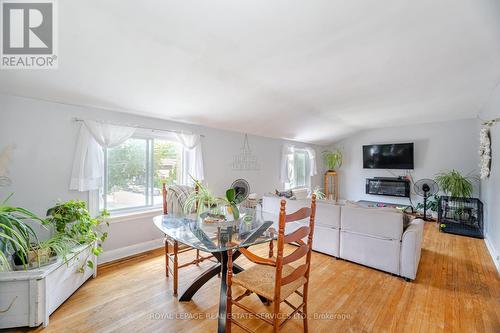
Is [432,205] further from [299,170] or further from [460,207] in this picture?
[299,170]

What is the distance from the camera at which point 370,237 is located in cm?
271

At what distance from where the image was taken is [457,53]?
7.48 ft

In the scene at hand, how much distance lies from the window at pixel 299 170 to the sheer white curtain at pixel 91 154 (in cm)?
423

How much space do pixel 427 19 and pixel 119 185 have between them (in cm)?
385

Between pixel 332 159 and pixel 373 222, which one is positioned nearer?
pixel 373 222

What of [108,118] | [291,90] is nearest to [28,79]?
[108,118]

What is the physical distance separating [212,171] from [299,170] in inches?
128

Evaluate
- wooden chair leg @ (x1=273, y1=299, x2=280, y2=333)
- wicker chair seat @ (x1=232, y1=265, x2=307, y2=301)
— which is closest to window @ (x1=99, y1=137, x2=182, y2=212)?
wicker chair seat @ (x1=232, y1=265, x2=307, y2=301)

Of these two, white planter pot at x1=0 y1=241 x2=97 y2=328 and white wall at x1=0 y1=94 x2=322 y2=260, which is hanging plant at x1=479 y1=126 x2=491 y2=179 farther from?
white planter pot at x1=0 y1=241 x2=97 y2=328

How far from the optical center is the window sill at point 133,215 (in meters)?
2.89

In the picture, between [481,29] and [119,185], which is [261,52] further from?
[119,185]

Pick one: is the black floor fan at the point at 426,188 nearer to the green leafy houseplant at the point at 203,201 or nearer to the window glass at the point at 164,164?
the green leafy houseplant at the point at 203,201

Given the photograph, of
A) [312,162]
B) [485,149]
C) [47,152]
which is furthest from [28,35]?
[312,162]

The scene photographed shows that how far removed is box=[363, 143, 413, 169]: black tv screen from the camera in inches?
217
